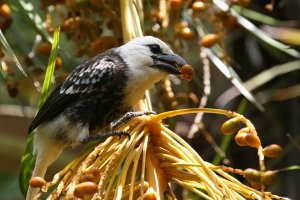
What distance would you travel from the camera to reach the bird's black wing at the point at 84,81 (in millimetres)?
2533

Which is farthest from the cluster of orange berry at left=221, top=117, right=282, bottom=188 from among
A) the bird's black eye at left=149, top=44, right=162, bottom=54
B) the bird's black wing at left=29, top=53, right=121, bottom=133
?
the bird's black wing at left=29, top=53, right=121, bottom=133

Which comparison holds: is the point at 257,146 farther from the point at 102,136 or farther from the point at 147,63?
the point at 147,63

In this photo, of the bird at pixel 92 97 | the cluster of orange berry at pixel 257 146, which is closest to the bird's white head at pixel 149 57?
the bird at pixel 92 97

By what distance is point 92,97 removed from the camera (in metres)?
2.55

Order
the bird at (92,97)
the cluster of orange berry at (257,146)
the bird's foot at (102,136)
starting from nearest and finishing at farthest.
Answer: the cluster of orange berry at (257,146) < the bird's foot at (102,136) < the bird at (92,97)

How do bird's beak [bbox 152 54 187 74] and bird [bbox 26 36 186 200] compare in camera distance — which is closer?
bird's beak [bbox 152 54 187 74]

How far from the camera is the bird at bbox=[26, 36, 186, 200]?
98.3 inches

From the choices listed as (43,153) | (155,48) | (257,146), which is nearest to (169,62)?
(155,48)

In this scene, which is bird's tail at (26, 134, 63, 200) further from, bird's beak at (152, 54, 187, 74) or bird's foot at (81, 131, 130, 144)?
bird's beak at (152, 54, 187, 74)

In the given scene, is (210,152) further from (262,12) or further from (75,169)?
(75,169)

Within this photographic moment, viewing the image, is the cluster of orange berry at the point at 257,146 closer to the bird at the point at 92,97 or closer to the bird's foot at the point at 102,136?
the bird's foot at the point at 102,136

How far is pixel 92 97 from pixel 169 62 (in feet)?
1.06

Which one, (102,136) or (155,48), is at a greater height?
(155,48)

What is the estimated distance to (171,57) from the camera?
2418 mm
